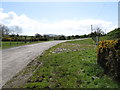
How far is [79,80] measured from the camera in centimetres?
419

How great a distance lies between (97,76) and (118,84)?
33.8 inches

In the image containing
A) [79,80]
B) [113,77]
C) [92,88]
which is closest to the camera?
[92,88]

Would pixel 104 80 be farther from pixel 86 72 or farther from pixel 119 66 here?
pixel 86 72

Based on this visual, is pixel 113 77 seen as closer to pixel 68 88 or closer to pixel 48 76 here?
pixel 68 88

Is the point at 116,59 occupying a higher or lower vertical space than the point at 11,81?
higher

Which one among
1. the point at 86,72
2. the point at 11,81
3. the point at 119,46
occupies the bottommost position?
the point at 11,81

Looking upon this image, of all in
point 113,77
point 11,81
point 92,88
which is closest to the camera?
point 92,88

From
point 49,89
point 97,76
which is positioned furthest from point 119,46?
point 49,89

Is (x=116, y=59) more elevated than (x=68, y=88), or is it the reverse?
(x=116, y=59)

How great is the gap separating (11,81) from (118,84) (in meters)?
3.71

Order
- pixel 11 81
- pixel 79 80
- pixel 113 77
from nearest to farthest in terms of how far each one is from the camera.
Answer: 1. pixel 113 77
2. pixel 79 80
3. pixel 11 81

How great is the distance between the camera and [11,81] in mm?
4719

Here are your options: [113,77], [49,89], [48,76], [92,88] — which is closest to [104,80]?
[113,77]

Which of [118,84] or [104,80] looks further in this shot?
[104,80]
